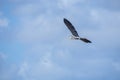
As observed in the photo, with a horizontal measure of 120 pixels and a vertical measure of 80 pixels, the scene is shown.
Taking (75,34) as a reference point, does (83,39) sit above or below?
below

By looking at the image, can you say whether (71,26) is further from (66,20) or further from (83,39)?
(83,39)

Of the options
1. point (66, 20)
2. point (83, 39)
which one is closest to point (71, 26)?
point (66, 20)

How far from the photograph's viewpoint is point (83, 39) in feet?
85.7

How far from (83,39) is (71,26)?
406 centimetres

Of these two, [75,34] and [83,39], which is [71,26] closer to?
[75,34]

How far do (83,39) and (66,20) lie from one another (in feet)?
16.4

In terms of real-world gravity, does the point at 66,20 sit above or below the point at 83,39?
above

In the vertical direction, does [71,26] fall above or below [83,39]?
above

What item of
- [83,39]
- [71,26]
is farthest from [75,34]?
[83,39]

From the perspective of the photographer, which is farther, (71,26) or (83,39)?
(71,26)

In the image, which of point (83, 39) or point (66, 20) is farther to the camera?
point (66, 20)

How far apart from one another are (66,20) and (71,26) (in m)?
1.31

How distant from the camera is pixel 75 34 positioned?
30734 millimetres
